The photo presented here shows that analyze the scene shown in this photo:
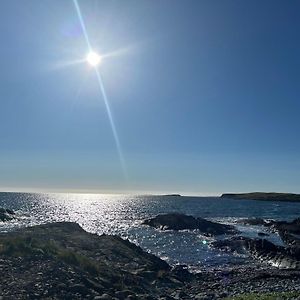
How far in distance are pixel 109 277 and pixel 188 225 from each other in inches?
2558

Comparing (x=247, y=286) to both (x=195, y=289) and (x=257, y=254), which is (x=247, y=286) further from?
(x=257, y=254)

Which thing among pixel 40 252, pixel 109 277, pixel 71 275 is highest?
pixel 40 252

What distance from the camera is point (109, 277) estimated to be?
86.5 ft

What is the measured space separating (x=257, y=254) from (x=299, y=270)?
11.4 meters

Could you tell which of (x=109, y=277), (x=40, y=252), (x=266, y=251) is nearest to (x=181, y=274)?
(x=109, y=277)

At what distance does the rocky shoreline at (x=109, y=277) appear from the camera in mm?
21095

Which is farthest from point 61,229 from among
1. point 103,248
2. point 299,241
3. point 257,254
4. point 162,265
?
point 299,241

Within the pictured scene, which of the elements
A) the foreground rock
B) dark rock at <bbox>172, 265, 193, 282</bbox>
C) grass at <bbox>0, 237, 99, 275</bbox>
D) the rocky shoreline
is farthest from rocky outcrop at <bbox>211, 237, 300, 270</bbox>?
grass at <bbox>0, 237, 99, 275</bbox>

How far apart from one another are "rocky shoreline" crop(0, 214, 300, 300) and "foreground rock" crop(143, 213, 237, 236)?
127ft

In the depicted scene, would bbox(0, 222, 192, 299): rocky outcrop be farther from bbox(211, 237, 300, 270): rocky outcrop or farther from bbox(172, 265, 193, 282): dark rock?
bbox(211, 237, 300, 270): rocky outcrop

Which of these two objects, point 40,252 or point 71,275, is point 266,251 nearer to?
point 40,252

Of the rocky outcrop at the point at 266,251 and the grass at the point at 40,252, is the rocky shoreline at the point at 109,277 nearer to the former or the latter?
the grass at the point at 40,252

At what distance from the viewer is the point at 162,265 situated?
37594 millimetres

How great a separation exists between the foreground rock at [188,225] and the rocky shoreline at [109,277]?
38.8 metres
